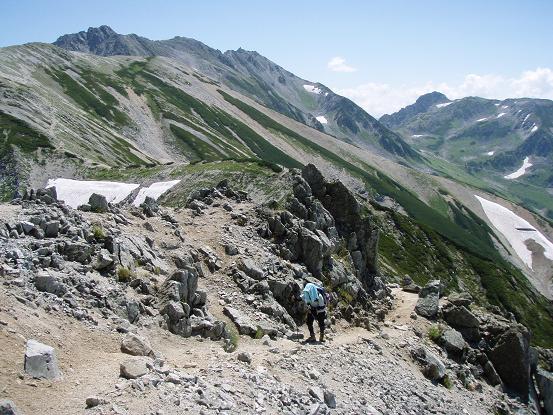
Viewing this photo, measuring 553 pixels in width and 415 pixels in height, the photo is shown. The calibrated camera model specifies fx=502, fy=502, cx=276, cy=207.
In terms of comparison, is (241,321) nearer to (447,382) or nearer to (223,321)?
(223,321)

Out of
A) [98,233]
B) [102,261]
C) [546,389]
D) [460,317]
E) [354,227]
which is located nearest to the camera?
[102,261]

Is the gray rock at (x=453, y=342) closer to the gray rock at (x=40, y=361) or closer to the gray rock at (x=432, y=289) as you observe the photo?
the gray rock at (x=432, y=289)

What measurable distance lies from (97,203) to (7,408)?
49.9 feet

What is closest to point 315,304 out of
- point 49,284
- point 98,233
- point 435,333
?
point 98,233

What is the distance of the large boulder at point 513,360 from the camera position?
95.6ft

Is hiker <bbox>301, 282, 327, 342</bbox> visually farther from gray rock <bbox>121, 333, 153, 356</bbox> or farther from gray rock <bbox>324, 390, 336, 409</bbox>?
gray rock <bbox>121, 333, 153, 356</bbox>

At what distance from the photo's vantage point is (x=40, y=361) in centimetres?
1252

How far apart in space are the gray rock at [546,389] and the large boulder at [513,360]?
180 cm

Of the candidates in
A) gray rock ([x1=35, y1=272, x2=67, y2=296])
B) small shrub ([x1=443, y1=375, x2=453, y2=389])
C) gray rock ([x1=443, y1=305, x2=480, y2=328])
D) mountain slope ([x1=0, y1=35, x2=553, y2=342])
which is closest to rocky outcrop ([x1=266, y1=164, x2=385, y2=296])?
gray rock ([x1=443, y1=305, x2=480, y2=328])

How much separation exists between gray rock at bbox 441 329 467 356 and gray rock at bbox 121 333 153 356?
61.9 feet

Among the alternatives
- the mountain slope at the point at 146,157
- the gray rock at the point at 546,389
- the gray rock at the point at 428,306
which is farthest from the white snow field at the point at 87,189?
the gray rock at the point at 546,389

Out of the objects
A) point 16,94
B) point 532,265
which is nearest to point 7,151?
point 16,94

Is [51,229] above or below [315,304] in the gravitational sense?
above

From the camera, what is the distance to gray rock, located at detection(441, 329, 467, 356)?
28.5 m
